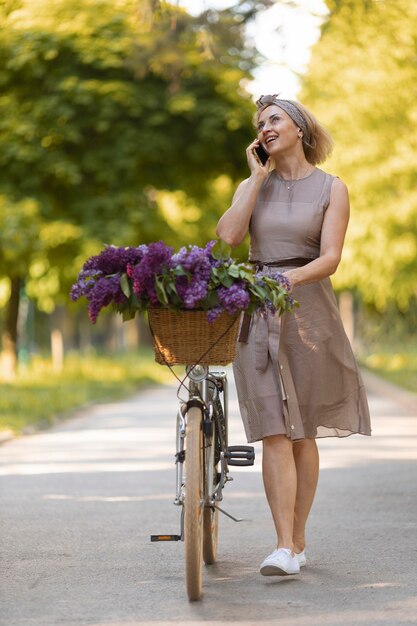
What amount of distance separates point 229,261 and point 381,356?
3183 cm

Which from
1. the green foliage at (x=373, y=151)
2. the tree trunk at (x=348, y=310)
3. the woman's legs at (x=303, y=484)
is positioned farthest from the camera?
the tree trunk at (x=348, y=310)

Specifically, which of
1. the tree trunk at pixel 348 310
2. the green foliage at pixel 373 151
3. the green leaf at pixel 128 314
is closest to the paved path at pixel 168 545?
the green leaf at pixel 128 314

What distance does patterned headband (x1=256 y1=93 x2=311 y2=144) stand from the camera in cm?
653

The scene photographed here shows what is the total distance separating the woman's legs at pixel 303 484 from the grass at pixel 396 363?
16.1 m

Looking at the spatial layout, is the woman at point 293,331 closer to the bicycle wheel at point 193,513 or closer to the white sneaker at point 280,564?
the white sneaker at point 280,564

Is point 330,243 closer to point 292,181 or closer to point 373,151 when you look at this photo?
point 292,181

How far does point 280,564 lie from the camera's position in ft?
20.6

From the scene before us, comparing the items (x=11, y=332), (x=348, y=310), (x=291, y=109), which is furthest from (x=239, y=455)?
(x=348, y=310)

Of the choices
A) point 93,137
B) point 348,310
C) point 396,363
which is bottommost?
point 396,363

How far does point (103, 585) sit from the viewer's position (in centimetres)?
636

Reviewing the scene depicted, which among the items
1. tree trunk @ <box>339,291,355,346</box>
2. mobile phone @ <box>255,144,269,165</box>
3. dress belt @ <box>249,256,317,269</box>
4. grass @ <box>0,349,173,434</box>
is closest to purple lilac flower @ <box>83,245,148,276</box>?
dress belt @ <box>249,256,317,269</box>

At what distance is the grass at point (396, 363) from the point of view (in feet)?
85.4

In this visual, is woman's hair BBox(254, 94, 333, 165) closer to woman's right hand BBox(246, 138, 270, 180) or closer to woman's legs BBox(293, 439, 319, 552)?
woman's right hand BBox(246, 138, 270, 180)

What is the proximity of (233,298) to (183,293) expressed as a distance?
0.20 m
